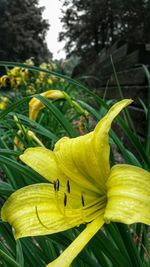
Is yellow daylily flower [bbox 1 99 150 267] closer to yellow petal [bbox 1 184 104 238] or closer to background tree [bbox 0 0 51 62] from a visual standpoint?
yellow petal [bbox 1 184 104 238]

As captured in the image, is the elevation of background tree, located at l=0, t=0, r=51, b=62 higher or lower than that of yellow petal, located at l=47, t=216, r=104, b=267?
lower

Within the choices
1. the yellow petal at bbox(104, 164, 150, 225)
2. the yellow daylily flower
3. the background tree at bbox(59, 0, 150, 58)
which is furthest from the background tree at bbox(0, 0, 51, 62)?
the yellow petal at bbox(104, 164, 150, 225)

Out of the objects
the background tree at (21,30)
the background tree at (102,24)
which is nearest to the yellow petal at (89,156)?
the background tree at (102,24)

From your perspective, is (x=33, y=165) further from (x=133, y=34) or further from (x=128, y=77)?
(x=133, y=34)

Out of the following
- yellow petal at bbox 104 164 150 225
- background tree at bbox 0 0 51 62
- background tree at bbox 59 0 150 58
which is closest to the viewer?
yellow petal at bbox 104 164 150 225

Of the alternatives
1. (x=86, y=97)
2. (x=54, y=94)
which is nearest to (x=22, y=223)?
(x=54, y=94)

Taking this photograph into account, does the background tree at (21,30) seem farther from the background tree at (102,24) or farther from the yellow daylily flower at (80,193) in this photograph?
the yellow daylily flower at (80,193)
